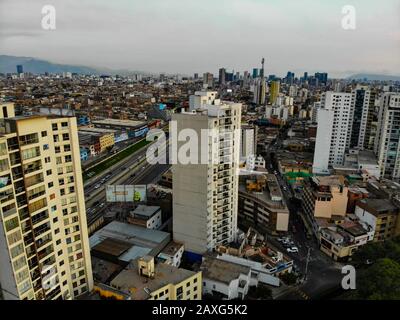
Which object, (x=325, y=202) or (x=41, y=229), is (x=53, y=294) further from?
(x=325, y=202)

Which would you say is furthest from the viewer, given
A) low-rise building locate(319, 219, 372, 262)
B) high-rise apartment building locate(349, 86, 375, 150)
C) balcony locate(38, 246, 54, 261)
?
high-rise apartment building locate(349, 86, 375, 150)

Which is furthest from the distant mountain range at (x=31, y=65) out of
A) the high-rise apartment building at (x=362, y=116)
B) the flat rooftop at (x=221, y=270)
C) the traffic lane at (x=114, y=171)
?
the high-rise apartment building at (x=362, y=116)

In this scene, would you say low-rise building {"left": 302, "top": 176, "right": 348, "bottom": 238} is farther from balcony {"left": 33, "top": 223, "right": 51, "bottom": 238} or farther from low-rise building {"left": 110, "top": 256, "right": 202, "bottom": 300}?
balcony {"left": 33, "top": 223, "right": 51, "bottom": 238}

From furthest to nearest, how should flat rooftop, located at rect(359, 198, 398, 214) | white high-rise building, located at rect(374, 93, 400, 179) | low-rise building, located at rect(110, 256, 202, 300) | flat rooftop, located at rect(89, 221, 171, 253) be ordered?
white high-rise building, located at rect(374, 93, 400, 179)
flat rooftop, located at rect(359, 198, 398, 214)
flat rooftop, located at rect(89, 221, 171, 253)
low-rise building, located at rect(110, 256, 202, 300)

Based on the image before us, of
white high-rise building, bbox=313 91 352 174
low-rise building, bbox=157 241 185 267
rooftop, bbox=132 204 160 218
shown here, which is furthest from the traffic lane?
white high-rise building, bbox=313 91 352 174

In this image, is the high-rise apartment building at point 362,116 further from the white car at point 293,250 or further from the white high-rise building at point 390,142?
the white car at point 293,250
